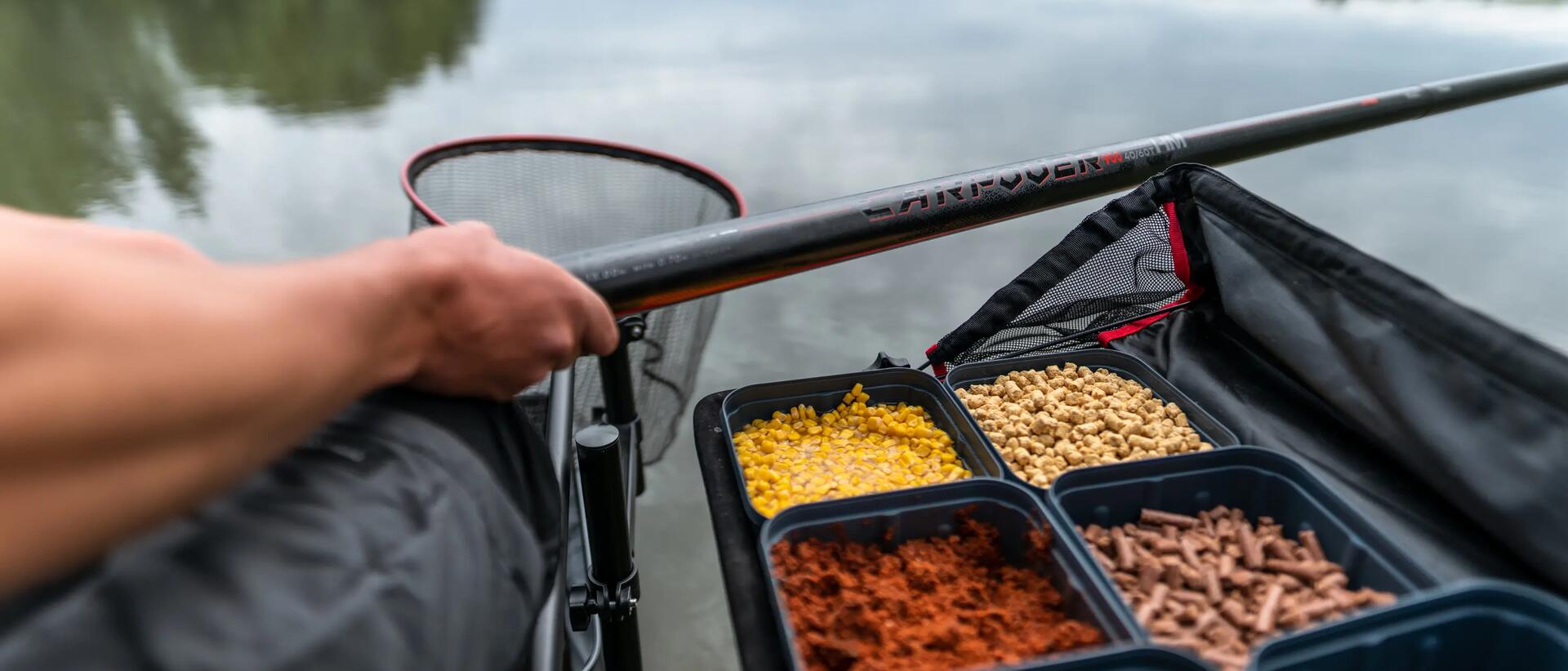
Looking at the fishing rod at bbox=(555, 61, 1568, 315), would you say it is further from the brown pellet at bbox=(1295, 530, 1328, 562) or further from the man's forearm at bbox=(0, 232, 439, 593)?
the brown pellet at bbox=(1295, 530, 1328, 562)

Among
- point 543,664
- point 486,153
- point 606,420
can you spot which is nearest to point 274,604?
point 543,664

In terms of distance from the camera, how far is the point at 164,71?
6273mm

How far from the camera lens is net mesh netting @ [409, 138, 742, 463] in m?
1.65

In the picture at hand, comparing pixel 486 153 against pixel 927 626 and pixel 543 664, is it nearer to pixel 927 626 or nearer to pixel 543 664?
pixel 543 664

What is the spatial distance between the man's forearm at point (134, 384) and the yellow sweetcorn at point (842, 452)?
1.91 feet

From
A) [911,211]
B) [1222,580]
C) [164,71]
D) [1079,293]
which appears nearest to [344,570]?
[911,211]

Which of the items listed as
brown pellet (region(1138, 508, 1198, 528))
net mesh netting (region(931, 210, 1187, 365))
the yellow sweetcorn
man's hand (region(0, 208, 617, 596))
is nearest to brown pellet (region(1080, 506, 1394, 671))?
brown pellet (region(1138, 508, 1198, 528))

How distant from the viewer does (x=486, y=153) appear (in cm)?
166

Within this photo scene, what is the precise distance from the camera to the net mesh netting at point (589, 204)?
5.40ft

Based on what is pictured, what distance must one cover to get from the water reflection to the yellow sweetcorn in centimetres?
365

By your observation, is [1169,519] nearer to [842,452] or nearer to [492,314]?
[842,452]

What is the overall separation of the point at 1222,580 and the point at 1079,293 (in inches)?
19.0

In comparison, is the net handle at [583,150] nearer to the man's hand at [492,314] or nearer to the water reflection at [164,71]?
the man's hand at [492,314]

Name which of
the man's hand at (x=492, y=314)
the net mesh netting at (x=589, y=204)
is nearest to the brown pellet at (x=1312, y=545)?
the man's hand at (x=492, y=314)
